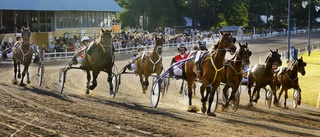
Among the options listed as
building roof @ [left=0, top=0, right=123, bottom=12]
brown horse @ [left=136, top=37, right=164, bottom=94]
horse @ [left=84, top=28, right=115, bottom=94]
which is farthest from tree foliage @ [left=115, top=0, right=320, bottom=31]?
horse @ [left=84, top=28, right=115, bottom=94]

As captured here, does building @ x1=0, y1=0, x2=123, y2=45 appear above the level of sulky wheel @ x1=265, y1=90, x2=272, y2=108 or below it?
above

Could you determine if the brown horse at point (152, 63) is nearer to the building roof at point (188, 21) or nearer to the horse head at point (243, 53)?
the horse head at point (243, 53)

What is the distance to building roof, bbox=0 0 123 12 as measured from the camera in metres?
41.4

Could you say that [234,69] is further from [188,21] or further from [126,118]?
[188,21]

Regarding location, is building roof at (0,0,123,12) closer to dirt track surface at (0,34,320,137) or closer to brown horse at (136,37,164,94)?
dirt track surface at (0,34,320,137)

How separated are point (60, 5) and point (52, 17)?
1.20 m

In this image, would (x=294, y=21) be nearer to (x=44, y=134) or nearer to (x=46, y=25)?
(x=46, y=25)

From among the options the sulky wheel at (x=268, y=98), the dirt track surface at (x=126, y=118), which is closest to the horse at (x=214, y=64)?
the dirt track surface at (x=126, y=118)

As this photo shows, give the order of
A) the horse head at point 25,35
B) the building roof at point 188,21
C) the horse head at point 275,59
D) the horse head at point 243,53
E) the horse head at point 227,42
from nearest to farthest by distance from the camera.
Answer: the horse head at point 227,42
the horse head at point 243,53
the horse head at point 275,59
the horse head at point 25,35
the building roof at point 188,21

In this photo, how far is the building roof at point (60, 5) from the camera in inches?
1629

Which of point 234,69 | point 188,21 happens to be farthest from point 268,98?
point 188,21

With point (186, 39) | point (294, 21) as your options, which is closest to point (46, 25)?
point (186, 39)

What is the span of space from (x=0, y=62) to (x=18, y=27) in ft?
26.9

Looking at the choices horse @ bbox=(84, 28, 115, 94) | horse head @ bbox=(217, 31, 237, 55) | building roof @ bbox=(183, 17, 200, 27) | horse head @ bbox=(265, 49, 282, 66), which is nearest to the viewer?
horse head @ bbox=(217, 31, 237, 55)
